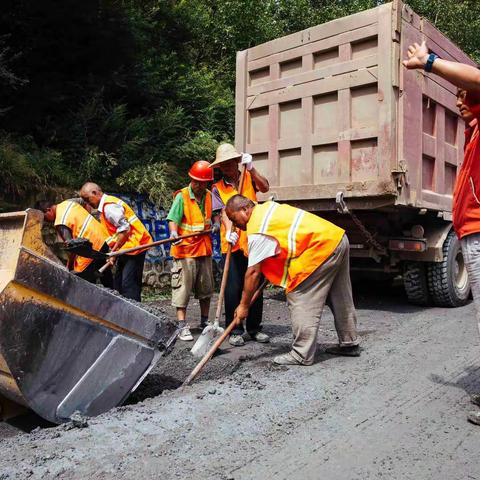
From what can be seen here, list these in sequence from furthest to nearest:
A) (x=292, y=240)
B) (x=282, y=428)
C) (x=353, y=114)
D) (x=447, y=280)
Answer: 1. (x=447, y=280)
2. (x=353, y=114)
3. (x=292, y=240)
4. (x=282, y=428)

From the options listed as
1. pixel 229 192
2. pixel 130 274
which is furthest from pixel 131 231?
pixel 229 192

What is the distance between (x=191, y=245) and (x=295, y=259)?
1.41m

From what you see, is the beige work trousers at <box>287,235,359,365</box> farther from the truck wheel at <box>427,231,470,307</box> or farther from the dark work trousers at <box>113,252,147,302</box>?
the truck wheel at <box>427,231,470,307</box>

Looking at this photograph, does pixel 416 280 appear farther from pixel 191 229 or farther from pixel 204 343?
pixel 204 343

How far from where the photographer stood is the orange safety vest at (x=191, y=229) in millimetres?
4902

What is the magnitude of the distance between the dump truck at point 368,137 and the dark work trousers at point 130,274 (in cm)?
181

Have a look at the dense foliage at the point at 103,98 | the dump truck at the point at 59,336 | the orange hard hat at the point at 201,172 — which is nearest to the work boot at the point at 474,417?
the dump truck at the point at 59,336

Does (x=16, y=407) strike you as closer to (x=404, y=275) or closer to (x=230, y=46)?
(x=404, y=275)

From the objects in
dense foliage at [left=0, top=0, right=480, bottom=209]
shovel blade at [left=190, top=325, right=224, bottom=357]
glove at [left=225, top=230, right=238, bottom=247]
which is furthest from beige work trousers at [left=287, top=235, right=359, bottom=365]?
dense foliage at [left=0, top=0, right=480, bottom=209]

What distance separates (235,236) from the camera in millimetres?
4465

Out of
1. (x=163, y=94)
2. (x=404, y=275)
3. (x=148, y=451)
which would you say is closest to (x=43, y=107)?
(x=163, y=94)

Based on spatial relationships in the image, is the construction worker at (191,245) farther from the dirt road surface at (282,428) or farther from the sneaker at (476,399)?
the sneaker at (476,399)

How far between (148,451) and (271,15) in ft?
45.5

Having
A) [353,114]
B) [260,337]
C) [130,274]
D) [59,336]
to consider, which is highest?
[353,114]
